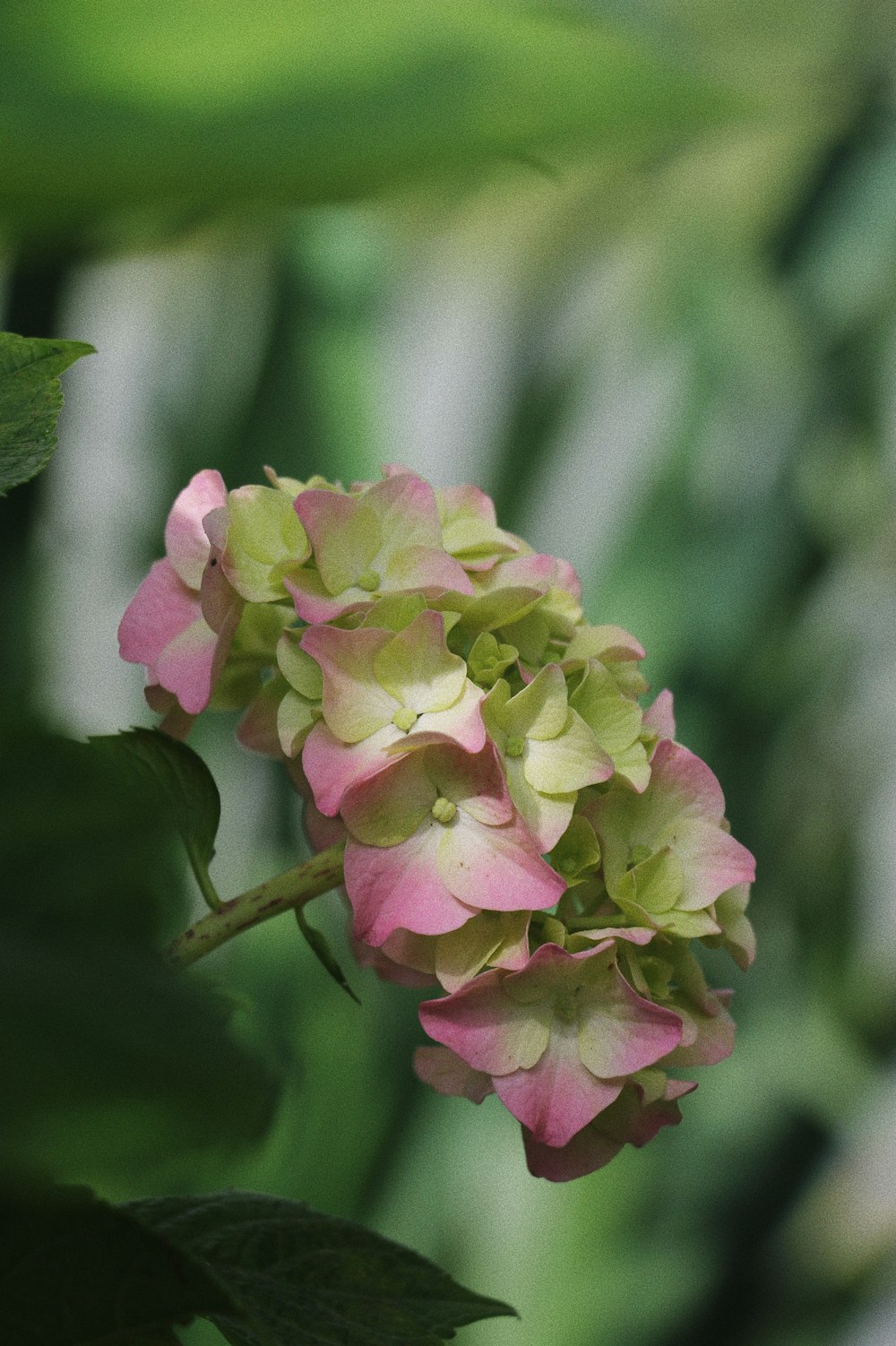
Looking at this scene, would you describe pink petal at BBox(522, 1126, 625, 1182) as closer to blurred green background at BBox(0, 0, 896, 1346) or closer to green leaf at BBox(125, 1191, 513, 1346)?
green leaf at BBox(125, 1191, 513, 1346)

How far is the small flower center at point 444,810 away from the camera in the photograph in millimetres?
176

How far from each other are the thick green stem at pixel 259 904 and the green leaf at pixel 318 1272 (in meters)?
0.03

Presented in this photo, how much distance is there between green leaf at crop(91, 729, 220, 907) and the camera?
182 mm

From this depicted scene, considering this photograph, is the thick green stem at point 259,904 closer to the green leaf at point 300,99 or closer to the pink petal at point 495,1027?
the pink petal at point 495,1027

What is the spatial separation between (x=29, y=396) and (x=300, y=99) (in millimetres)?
115

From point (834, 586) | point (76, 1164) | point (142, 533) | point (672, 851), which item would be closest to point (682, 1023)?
point (672, 851)

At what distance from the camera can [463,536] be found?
207mm

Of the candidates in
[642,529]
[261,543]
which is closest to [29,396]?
[261,543]

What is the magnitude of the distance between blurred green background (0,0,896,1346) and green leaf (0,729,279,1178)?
0.59m

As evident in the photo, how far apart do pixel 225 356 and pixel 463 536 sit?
81 centimetres

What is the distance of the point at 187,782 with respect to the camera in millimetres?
192

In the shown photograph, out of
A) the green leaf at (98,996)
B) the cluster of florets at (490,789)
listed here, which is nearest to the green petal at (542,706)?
the cluster of florets at (490,789)

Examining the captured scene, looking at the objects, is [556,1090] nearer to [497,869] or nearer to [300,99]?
[497,869]

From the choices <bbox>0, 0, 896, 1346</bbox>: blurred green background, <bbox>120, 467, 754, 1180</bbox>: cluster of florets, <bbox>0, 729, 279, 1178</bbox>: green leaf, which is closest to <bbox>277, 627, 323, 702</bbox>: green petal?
<bbox>120, 467, 754, 1180</bbox>: cluster of florets
